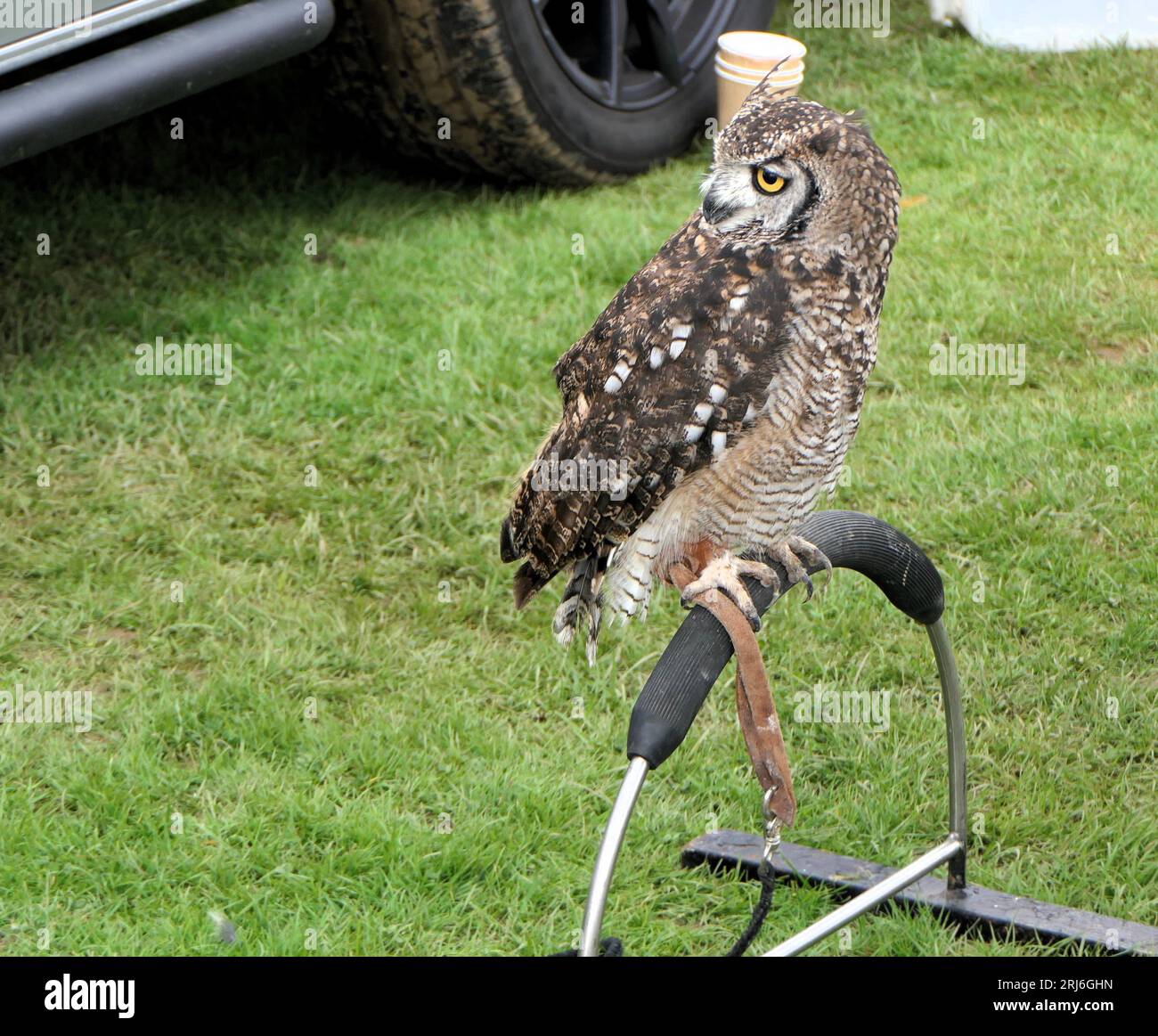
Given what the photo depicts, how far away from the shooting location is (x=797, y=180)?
253 centimetres

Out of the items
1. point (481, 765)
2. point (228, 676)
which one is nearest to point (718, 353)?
point (481, 765)

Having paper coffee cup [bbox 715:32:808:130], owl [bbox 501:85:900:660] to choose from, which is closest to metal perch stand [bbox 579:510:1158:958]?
owl [bbox 501:85:900:660]

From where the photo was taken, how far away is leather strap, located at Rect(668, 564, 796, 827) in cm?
249

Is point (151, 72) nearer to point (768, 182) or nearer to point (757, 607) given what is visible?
point (768, 182)

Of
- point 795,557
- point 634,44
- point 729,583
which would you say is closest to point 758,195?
point 729,583

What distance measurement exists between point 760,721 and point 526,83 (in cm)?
385

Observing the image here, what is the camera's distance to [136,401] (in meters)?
5.11

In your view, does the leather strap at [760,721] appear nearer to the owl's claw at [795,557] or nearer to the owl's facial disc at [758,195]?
the owl's claw at [795,557]

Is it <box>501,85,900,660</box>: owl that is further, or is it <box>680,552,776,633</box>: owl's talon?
<box>680,552,776,633</box>: owl's talon

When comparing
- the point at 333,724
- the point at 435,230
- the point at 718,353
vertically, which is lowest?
the point at 333,724

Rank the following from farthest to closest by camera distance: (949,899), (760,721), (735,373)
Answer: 1. (949,899)
2. (735,373)
3. (760,721)

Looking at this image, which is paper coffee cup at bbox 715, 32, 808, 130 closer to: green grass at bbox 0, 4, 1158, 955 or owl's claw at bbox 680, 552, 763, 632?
green grass at bbox 0, 4, 1158, 955

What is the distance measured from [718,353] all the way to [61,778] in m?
2.10
